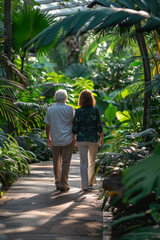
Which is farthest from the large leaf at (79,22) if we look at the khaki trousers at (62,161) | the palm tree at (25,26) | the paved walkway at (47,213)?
the palm tree at (25,26)

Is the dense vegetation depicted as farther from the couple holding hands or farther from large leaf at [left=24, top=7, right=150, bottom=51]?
the couple holding hands

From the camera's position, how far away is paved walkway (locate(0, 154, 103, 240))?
3.71 m

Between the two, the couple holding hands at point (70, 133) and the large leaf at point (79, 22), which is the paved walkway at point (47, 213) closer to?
the couple holding hands at point (70, 133)

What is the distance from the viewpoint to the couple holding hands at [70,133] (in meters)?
6.03

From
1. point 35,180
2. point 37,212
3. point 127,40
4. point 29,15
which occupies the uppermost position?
point 29,15

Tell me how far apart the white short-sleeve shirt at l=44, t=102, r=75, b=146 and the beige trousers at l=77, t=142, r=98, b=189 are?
0.25 metres


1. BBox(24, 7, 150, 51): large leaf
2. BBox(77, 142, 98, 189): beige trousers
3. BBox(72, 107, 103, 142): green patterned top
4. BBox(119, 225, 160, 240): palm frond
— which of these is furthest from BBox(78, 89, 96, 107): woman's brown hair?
BBox(119, 225, 160, 240): palm frond

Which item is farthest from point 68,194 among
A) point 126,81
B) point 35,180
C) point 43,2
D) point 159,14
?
point 43,2

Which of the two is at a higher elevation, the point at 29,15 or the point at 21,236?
the point at 29,15

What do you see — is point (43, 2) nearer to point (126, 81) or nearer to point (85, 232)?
point (126, 81)

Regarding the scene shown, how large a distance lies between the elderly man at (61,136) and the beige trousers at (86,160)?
7.5 inches

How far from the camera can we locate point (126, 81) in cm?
1773

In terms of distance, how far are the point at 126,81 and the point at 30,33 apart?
32.3 ft

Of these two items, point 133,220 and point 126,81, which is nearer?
point 133,220
